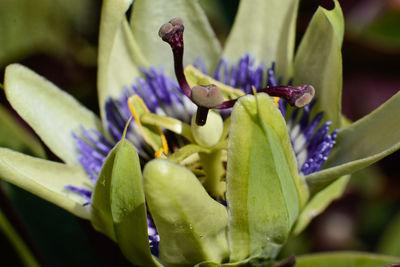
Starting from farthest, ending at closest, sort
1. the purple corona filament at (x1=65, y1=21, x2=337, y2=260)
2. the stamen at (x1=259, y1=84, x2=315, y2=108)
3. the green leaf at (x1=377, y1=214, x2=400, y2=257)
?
the green leaf at (x1=377, y1=214, x2=400, y2=257)
the purple corona filament at (x1=65, y1=21, x2=337, y2=260)
the stamen at (x1=259, y1=84, x2=315, y2=108)

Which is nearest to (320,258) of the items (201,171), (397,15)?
(201,171)

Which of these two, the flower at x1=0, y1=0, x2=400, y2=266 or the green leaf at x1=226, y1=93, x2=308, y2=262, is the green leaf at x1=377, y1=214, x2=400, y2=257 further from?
the green leaf at x1=226, y1=93, x2=308, y2=262

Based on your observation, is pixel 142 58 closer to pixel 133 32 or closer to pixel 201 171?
pixel 133 32

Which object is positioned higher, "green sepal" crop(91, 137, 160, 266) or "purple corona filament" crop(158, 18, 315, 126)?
"purple corona filament" crop(158, 18, 315, 126)

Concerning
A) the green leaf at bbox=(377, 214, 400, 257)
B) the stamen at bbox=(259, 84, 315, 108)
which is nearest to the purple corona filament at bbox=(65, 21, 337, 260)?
the stamen at bbox=(259, 84, 315, 108)

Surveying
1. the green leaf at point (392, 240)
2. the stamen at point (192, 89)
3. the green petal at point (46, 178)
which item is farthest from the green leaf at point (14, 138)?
the green leaf at point (392, 240)

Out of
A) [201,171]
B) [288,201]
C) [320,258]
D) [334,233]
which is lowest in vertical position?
[334,233]

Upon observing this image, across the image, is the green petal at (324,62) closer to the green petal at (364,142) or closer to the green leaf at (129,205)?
the green petal at (364,142)
